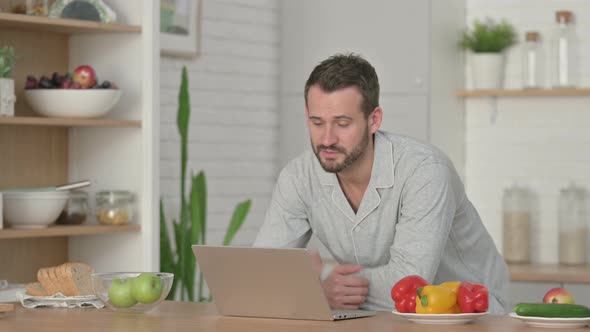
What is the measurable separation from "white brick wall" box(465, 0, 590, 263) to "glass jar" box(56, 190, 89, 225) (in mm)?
2065

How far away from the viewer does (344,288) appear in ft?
10.4

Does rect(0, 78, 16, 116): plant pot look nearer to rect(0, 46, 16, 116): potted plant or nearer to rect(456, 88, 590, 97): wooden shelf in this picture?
rect(0, 46, 16, 116): potted plant

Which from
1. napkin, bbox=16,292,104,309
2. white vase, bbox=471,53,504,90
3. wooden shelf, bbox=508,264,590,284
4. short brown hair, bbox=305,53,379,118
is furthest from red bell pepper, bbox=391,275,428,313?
white vase, bbox=471,53,504,90

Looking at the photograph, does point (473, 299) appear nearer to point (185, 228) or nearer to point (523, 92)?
point (185, 228)

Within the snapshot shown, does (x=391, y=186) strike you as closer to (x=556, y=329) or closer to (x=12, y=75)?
(x=556, y=329)

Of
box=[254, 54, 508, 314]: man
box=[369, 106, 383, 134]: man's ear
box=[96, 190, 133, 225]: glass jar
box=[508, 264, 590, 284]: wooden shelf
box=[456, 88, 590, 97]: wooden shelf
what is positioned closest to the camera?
box=[254, 54, 508, 314]: man

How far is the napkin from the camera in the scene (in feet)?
10.1

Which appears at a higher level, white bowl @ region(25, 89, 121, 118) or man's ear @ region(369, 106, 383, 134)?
white bowl @ region(25, 89, 121, 118)

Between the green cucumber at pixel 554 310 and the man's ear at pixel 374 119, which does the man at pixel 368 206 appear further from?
the green cucumber at pixel 554 310

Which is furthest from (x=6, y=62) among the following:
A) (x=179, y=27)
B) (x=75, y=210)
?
(x=179, y=27)

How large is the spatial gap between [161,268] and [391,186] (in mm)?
1895

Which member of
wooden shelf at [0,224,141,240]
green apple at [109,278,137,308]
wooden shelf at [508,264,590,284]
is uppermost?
wooden shelf at [0,224,141,240]

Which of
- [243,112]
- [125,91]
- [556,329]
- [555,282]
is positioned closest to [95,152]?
[125,91]

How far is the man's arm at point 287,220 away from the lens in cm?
347
